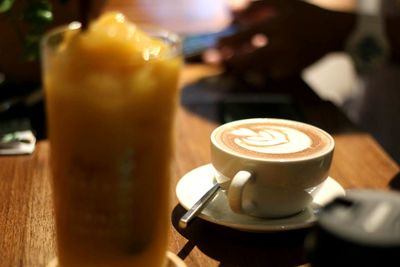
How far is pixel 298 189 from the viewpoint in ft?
2.30

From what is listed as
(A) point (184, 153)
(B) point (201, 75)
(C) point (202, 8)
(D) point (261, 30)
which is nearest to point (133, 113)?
(A) point (184, 153)

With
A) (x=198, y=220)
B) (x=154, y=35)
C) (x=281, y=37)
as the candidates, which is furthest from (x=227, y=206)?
(x=281, y=37)

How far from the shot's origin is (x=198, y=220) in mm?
757

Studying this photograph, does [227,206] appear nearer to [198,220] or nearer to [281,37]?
[198,220]

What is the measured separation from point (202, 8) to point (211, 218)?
1.31m

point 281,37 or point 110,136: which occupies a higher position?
point 110,136

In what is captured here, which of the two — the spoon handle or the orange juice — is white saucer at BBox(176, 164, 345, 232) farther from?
the orange juice

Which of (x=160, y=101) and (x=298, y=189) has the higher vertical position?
(x=160, y=101)

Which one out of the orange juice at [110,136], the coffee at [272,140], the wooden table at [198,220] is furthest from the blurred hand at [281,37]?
the orange juice at [110,136]

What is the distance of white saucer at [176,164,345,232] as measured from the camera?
2.29 feet

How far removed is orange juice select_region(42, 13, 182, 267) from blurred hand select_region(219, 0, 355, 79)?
2.70ft

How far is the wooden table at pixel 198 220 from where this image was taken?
68 centimetres

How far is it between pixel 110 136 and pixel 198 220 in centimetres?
26

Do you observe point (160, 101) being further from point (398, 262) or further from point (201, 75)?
point (201, 75)
